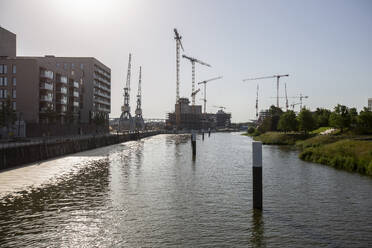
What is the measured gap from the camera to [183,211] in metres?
21.7

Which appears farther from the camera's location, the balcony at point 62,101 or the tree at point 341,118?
the balcony at point 62,101

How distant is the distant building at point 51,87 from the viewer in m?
92.4

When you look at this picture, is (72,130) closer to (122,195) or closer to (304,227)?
(122,195)

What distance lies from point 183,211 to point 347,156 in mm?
28288

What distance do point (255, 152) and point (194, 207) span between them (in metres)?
5.30

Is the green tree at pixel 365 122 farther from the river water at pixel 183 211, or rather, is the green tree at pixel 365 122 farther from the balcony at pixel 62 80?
the balcony at pixel 62 80

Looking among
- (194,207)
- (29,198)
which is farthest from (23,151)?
(194,207)

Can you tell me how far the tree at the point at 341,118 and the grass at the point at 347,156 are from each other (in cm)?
3343

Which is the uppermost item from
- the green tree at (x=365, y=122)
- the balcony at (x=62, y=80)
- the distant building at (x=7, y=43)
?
the distant building at (x=7, y=43)

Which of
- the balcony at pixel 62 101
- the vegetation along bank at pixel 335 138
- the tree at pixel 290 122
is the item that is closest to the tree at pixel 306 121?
the vegetation along bank at pixel 335 138

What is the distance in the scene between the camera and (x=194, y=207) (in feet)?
74.5

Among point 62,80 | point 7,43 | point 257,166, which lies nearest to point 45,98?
point 62,80

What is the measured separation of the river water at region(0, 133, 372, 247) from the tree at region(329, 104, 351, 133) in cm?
4966

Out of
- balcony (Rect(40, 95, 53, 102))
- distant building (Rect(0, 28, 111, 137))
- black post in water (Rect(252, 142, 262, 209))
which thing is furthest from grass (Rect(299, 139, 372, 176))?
balcony (Rect(40, 95, 53, 102))
